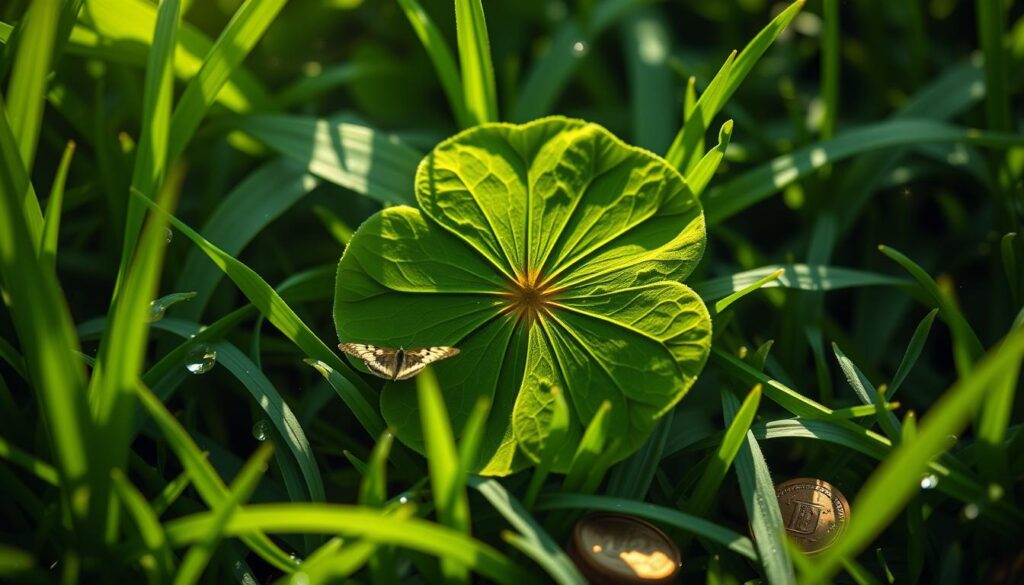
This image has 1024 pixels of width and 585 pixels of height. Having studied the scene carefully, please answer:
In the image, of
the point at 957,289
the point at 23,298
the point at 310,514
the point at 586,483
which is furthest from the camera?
the point at 957,289

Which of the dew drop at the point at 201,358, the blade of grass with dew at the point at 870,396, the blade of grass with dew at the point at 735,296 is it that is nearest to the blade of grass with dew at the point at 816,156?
the blade of grass with dew at the point at 735,296

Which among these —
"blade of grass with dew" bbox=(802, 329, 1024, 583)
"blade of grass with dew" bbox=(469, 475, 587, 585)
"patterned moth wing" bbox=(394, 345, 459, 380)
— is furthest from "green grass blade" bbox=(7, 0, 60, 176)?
"blade of grass with dew" bbox=(802, 329, 1024, 583)

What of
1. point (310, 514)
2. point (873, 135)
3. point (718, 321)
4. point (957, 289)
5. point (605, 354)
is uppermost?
point (873, 135)

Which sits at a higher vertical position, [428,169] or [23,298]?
[428,169]

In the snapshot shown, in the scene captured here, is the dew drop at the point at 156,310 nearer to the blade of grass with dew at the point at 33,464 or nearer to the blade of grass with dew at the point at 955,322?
the blade of grass with dew at the point at 33,464

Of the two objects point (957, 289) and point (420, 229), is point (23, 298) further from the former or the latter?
point (957, 289)

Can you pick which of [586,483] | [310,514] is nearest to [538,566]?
[586,483]
